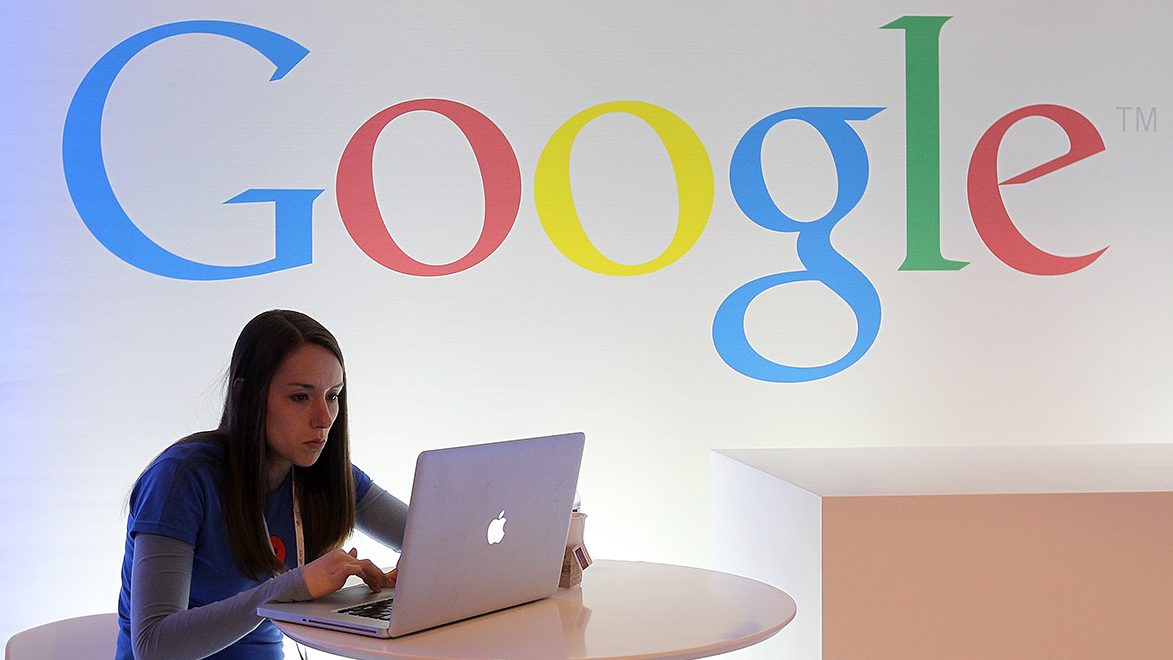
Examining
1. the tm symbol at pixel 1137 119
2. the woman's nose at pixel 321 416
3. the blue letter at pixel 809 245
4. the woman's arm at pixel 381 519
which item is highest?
the tm symbol at pixel 1137 119

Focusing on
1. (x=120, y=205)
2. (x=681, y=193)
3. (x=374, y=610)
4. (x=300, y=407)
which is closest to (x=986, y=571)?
(x=374, y=610)

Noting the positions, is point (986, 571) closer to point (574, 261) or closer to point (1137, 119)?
point (574, 261)

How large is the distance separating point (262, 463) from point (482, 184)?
1726 mm

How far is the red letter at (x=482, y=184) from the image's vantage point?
359cm

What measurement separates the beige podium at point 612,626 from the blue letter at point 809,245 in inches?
63.5

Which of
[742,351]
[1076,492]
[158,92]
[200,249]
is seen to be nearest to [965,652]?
[1076,492]

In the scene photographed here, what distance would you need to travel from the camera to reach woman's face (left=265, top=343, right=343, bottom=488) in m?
2.08

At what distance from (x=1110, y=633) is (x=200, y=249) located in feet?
8.57

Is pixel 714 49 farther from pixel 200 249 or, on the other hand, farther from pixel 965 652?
pixel 965 652

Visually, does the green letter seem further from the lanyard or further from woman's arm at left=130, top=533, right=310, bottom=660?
woman's arm at left=130, top=533, right=310, bottom=660

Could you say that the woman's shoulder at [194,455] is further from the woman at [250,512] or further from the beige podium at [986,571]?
the beige podium at [986,571]

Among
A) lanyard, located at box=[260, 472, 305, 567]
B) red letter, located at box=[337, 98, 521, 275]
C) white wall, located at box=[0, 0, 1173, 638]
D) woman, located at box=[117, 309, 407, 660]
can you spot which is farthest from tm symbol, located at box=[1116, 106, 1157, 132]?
lanyard, located at box=[260, 472, 305, 567]

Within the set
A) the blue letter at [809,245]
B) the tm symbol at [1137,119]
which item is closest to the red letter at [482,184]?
the blue letter at [809,245]

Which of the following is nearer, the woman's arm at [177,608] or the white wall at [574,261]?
the woman's arm at [177,608]
